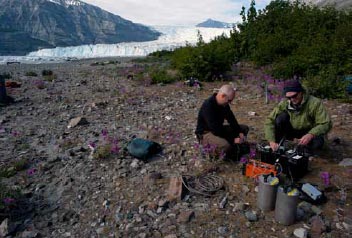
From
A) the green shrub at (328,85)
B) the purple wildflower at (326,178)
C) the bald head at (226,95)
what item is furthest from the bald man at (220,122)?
the green shrub at (328,85)

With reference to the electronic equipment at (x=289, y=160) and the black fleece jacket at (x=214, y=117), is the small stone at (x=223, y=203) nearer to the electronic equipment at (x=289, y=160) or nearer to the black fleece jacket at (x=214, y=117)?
the electronic equipment at (x=289, y=160)

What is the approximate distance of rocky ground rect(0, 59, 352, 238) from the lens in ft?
11.8

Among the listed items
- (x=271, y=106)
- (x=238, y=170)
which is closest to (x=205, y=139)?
(x=238, y=170)

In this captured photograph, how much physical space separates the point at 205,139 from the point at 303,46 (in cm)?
877

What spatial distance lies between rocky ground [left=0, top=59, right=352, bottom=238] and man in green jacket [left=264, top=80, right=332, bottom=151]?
0.57 meters

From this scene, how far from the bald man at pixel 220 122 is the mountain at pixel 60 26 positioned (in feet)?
226

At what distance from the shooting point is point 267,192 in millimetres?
3635

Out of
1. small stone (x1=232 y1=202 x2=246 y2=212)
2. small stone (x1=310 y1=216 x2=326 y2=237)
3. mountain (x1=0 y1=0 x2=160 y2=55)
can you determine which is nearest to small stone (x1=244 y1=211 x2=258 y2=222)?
small stone (x1=232 y1=202 x2=246 y2=212)

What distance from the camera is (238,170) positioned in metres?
4.80

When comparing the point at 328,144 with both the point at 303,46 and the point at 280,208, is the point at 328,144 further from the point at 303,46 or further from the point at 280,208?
the point at 303,46

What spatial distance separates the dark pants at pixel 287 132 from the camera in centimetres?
473

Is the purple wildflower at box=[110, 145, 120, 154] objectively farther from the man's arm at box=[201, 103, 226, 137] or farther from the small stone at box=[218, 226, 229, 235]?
the small stone at box=[218, 226, 229, 235]

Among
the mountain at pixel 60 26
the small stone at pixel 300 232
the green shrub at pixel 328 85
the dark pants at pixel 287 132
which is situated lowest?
the small stone at pixel 300 232

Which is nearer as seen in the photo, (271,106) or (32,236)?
(32,236)
